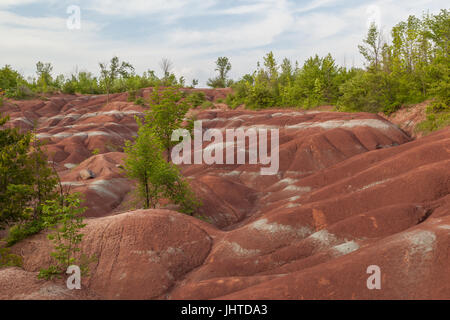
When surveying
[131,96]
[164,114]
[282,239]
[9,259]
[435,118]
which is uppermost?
[131,96]

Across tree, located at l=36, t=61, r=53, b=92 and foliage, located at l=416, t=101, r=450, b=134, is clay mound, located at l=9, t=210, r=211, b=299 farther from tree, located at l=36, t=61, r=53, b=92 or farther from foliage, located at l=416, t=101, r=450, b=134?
tree, located at l=36, t=61, r=53, b=92

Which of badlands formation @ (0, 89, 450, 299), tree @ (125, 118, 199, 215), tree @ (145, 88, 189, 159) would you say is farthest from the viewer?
tree @ (145, 88, 189, 159)

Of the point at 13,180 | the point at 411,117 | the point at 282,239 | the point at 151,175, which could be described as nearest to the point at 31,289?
the point at 13,180

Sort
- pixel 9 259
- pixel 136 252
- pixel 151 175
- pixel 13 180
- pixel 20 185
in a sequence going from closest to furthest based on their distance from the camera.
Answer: pixel 9 259
pixel 136 252
pixel 20 185
pixel 13 180
pixel 151 175

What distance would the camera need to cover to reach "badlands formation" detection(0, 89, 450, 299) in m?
9.20

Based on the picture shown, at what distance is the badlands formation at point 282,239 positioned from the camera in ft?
30.2

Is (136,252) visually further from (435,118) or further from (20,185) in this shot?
(435,118)

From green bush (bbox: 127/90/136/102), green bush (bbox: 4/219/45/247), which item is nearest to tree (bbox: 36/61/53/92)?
green bush (bbox: 127/90/136/102)

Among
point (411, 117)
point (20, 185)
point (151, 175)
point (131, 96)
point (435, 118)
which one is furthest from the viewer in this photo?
point (131, 96)

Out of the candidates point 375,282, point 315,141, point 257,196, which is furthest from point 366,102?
point 375,282

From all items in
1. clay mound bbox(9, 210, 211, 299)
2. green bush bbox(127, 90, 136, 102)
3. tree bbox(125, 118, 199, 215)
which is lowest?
clay mound bbox(9, 210, 211, 299)

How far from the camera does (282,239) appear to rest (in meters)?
14.9

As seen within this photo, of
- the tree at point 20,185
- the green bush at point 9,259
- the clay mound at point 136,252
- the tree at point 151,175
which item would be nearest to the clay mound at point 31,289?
the clay mound at point 136,252

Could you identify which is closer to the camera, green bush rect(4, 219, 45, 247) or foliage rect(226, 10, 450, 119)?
green bush rect(4, 219, 45, 247)
